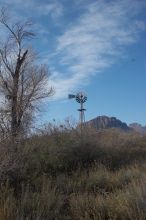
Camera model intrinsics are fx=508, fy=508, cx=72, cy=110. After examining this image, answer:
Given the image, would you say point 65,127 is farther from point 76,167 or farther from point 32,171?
point 32,171

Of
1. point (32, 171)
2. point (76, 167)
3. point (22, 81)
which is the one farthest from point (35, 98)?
point (32, 171)

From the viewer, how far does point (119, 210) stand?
9484 mm

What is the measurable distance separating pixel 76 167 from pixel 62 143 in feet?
7.69

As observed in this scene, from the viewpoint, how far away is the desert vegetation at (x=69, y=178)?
9742 millimetres

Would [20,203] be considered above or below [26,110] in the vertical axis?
below

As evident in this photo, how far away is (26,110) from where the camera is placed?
1384 inches

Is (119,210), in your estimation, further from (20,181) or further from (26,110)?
(26,110)

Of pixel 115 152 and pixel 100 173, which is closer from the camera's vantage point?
pixel 100 173

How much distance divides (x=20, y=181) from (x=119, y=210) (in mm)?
4879

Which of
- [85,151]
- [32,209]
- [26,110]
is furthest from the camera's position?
[26,110]

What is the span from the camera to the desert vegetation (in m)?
9.74

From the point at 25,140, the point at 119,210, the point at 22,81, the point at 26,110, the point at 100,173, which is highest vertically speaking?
the point at 22,81

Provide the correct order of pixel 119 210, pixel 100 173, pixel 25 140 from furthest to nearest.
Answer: pixel 25 140
pixel 100 173
pixel 119 210

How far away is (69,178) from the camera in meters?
15.4
